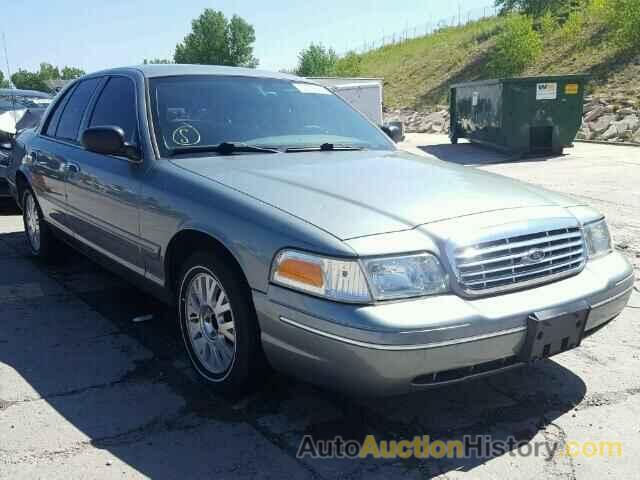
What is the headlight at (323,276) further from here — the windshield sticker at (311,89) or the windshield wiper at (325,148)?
the windshield sticker at (311,89)

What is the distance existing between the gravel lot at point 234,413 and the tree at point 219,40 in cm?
8461

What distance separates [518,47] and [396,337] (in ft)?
107

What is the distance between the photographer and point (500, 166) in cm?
1343

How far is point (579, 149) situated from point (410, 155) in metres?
12.6

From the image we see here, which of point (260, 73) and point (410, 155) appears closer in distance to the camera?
point (410, 155)

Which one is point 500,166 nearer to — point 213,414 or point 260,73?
point 260,73

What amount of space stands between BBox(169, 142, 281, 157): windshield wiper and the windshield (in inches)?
0.9

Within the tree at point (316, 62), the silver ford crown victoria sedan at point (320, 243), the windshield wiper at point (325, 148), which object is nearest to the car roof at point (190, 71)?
the silver ford crown victoria sedan at point (320, 243)

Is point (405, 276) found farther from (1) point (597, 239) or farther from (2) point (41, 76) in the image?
(2) point (41, 76)

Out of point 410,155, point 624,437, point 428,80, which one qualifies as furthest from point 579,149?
point 428,80

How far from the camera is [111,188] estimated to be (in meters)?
4.00

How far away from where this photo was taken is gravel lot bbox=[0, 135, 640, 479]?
269 centimetres

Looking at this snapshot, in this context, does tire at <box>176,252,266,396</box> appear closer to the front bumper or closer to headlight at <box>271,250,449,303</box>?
the front bumper

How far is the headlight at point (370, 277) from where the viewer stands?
101 inches
